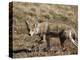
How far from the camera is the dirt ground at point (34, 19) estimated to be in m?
2.61

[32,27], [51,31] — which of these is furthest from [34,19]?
[51,31]

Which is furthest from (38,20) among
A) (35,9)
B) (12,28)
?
(12,28)

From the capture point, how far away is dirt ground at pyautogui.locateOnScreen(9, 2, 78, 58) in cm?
261

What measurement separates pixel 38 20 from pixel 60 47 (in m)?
0.49

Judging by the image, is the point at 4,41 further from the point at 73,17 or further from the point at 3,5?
the point at 73,17

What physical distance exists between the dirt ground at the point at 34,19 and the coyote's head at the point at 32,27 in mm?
42

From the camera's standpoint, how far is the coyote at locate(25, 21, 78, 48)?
2.71 m

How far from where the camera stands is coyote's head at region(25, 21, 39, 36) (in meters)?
2.68

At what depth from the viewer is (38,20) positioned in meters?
2.73

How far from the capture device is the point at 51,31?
280 centimetres

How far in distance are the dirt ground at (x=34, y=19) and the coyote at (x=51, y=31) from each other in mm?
46

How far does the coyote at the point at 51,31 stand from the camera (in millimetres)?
2709

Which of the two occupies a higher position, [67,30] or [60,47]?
[67,30]

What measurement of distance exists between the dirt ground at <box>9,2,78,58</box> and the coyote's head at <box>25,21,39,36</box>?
0.04m
